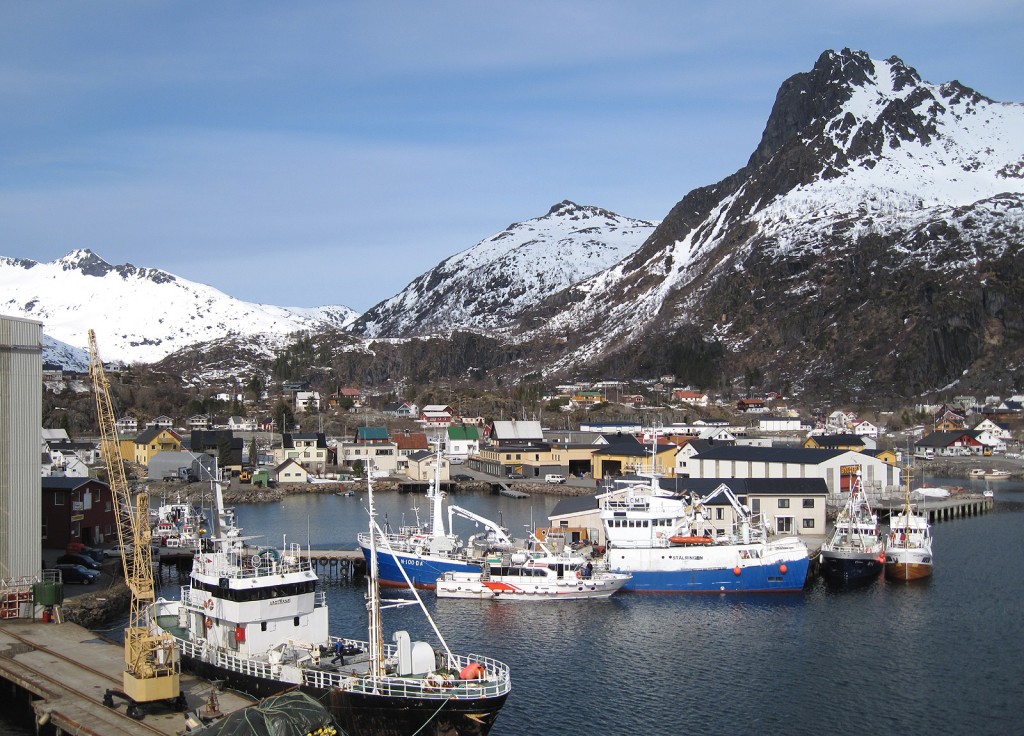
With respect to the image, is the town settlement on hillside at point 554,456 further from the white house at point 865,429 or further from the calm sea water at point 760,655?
the calm sea water at point 760,655

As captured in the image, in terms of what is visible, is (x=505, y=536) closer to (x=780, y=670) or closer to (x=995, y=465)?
(x=780, y=670)

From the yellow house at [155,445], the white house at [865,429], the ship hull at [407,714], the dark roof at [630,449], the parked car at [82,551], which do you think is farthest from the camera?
the white house at [865,429]

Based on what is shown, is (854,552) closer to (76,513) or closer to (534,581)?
(534,581)

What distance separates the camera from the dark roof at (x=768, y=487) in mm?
56938

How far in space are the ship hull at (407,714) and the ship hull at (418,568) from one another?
1888 cm

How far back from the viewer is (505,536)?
155 feet

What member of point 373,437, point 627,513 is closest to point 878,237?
point 373,437

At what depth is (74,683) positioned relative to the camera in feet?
85.6

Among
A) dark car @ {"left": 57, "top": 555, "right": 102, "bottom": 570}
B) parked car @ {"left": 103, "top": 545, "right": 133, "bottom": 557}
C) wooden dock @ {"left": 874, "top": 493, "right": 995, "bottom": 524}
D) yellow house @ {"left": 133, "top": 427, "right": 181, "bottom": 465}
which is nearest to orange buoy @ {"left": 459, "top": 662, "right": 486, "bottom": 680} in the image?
dark car @ {"left": 57, "top": 555, "right": 102, "bottom": 570}

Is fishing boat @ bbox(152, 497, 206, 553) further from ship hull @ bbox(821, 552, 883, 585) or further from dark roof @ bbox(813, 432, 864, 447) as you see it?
dark roof @ bbox(813, 432, 864, 447)

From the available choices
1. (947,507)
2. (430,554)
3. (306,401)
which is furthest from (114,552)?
(306,401)

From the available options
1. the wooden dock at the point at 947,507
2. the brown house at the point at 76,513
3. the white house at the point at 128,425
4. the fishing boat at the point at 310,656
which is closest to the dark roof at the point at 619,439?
the wooden dock at the point at 947,507

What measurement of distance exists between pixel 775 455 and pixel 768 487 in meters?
15.1

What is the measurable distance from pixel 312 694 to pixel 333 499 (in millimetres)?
54952
